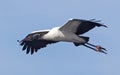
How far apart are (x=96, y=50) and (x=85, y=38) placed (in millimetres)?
1873

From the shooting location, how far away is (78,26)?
2447 inches

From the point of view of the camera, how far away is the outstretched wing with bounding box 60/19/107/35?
201 feet

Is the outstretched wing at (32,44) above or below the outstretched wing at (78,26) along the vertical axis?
below

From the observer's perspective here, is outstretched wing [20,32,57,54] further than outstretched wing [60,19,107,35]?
Yes

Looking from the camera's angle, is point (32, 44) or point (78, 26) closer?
point (78, 26)

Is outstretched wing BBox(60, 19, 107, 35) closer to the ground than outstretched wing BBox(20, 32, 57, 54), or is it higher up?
higher up

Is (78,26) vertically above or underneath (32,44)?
above

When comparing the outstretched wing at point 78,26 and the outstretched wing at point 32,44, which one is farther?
the outstretched wing at point 32,44

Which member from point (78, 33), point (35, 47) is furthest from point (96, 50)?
point (35, 47)

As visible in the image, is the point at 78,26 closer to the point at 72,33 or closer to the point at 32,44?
the point at 72,33

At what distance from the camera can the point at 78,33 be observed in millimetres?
62531

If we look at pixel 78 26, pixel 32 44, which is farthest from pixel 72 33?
pixel 32 44

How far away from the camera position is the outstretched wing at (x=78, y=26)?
61.2m

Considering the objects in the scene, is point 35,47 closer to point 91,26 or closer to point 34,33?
point 34,33
